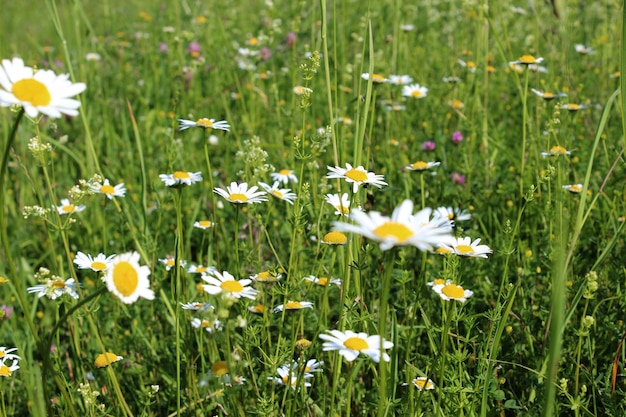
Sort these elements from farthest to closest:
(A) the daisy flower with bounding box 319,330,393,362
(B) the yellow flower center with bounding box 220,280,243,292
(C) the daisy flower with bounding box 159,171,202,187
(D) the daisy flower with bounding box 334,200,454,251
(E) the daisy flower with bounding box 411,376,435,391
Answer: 1. (C) the daisy flower with bounding box 159,171,202,187
2. (E) the daisy flower with bounding box 411,376,435,391
3. (B) the yellow flower center with bounding box 220,280,243,292
4. (A) the daisy flower with bounding box 319,330,393,362
5. (D) the daisy flower with bounding box 334,200,454,251

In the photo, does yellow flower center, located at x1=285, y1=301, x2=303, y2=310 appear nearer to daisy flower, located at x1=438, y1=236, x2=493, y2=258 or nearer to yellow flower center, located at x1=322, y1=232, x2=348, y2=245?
yellow flower center, located at x1=322, y1=232, x2=348, y2=245

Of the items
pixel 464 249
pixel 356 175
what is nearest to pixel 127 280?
pixel 356 175

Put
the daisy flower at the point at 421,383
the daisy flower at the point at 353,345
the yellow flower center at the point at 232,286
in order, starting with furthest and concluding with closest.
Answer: the daisy flower at the point at 421,383 → the yellow flower center at the point at 232,286 → the daisy flower at the point at 353,345

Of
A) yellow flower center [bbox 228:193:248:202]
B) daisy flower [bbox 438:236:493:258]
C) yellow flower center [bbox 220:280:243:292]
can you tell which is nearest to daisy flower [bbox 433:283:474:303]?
daisy flower [bbox 438:236:493:258]

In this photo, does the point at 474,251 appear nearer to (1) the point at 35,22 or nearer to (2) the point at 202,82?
(2) the point at 202,82

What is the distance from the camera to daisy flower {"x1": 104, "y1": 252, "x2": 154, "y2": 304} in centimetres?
94

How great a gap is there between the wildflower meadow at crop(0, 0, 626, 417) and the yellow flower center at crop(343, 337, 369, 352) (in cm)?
1

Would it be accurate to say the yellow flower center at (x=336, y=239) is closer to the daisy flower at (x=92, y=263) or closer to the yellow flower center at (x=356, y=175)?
the yellow flower center at (x=356, y=175)

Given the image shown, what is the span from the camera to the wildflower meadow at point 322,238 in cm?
133

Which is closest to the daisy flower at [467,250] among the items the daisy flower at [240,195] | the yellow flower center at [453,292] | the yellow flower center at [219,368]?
the yellow flower center at [453,292]


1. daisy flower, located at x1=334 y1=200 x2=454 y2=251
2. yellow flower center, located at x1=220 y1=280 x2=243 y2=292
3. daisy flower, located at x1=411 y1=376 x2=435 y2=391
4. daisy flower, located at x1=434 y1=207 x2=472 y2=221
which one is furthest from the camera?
daisy flower, located at x1=434 y1=207 x2=472 y2=221

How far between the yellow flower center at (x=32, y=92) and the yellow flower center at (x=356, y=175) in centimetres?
72

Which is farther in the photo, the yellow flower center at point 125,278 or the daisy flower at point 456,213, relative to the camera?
the daisy flower at point 456,213

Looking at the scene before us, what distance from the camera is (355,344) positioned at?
1182 millimetres
